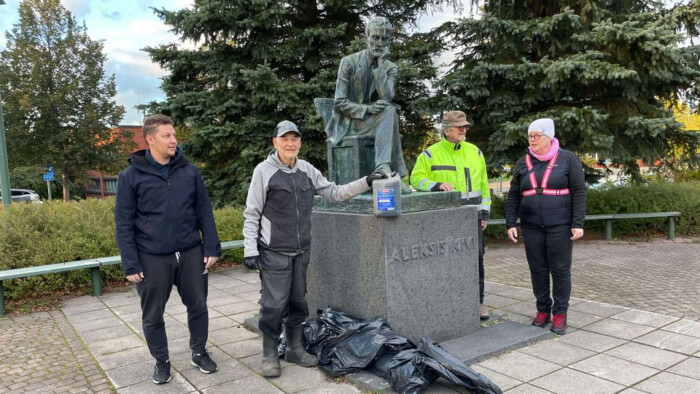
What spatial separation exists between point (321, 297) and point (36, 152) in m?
22.9

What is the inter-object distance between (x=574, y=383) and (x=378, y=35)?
3289 mm

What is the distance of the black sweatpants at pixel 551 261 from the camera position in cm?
469

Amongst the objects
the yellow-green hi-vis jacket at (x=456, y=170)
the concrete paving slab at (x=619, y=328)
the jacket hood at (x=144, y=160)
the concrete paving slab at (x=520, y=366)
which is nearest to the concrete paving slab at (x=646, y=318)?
the concrete paving slab at (x=619, y=328)

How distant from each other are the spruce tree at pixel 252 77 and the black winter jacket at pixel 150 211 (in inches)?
263

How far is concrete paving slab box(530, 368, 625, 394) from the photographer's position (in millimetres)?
3521

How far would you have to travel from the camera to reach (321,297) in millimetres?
4812

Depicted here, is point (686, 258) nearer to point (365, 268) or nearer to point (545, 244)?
point (545, 244)

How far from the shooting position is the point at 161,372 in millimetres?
3924

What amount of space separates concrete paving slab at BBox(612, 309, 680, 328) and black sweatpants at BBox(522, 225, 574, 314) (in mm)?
949

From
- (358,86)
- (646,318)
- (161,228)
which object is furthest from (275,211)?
(646,318)

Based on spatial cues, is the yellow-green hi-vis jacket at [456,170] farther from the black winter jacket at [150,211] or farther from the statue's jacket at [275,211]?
the black winter jacket at [150,211]

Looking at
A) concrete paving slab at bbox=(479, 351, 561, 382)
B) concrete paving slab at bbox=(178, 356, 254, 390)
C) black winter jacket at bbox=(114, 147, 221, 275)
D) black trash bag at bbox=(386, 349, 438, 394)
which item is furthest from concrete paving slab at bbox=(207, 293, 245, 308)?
concrete paving slab at bbox=(479, 351, 561, 382)

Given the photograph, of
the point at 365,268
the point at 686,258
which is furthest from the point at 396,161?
the point at 686,258

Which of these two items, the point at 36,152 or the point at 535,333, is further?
the point at 36,152
